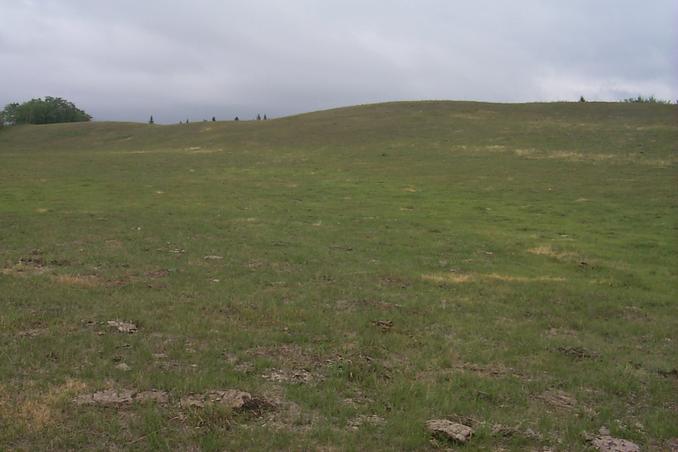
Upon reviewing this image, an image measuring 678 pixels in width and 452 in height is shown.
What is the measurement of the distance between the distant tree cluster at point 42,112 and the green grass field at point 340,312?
96243mm

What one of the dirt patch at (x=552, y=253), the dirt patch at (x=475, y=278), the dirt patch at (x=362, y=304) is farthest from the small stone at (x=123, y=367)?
the dirt patch at (x=552, y=253)

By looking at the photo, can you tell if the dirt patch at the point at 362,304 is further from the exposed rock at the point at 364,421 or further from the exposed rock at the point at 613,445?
the exposed rock at the point at 613,445

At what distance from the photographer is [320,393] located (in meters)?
8.36

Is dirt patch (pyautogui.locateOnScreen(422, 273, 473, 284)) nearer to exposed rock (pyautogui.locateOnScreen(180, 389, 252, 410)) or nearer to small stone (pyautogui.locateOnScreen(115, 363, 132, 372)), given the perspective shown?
exposed rock (pyautogui.locateOnScreen(180, 389, 252, 410))

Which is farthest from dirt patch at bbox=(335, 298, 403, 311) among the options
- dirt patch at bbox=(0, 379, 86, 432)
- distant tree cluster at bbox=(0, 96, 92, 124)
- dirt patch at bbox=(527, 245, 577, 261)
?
distant tree cluster at bbox=(0, 96, 92, 124)

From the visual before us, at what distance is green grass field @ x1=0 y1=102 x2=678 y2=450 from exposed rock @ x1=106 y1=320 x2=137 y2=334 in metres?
0.16

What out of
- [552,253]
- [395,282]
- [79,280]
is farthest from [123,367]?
[552,253]

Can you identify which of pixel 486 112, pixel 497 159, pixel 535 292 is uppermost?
pixel 486 112

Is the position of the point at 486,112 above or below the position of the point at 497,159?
above

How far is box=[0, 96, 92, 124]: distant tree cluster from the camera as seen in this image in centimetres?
12244

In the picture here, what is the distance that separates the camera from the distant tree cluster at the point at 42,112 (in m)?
122

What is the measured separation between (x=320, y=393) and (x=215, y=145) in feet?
184

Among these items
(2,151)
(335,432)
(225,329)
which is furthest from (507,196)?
(2,151)

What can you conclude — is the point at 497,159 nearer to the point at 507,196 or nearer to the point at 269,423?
the point at 507,196
